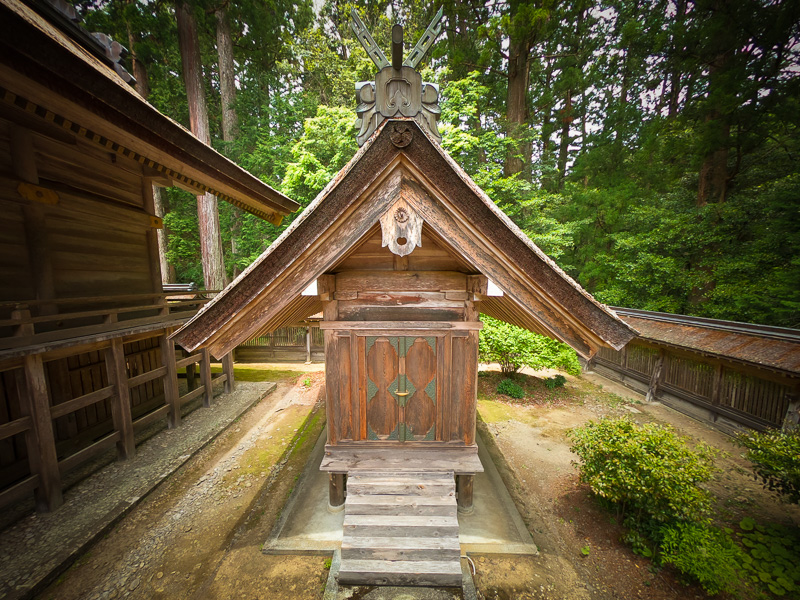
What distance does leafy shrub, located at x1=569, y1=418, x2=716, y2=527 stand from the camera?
3.51 m

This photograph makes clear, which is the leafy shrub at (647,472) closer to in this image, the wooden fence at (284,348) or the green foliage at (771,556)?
the green foliage at (771,556)

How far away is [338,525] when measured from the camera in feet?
12.0

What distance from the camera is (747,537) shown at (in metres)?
3.91

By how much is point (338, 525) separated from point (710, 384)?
984 centimetres

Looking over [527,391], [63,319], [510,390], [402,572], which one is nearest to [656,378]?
[527,391]

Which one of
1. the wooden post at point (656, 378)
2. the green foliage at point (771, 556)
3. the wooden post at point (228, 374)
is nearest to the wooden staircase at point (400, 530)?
the green foliage at point (771, 556)

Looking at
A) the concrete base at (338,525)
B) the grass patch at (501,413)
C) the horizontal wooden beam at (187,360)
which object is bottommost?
the grass patch at (501,413)

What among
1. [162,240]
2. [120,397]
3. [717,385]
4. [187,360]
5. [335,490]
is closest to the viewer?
[335,490]

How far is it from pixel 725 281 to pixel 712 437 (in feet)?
18.8

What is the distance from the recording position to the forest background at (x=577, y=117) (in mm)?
9344

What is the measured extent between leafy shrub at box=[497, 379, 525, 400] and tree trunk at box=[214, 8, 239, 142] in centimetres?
1621

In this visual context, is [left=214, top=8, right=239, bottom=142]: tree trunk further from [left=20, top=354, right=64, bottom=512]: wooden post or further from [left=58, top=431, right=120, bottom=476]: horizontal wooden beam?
[left=58, top=431, right=120, bottom=476]: horizontal wooden beam

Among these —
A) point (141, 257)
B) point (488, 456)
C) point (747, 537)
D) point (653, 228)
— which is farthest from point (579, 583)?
point (653, 228)

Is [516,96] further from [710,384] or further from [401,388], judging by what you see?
[401,388]
